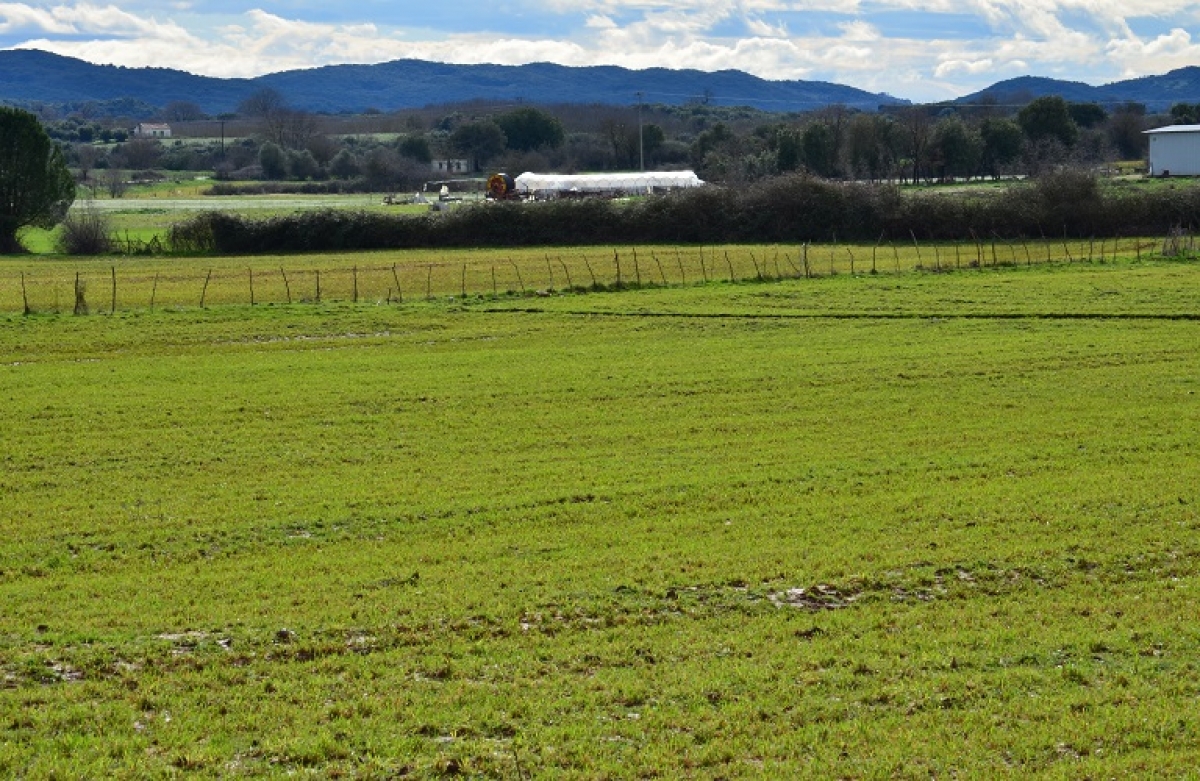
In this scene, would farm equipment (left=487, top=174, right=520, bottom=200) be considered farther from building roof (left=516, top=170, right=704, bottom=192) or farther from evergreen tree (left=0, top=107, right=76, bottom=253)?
evergreen tree (left=0, top=107, right=76, bottom=253)

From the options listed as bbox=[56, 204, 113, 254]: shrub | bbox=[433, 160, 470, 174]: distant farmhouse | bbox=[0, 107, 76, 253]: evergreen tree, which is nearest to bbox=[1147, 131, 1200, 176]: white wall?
bbox=[56, 204, 113, 254]: shrub

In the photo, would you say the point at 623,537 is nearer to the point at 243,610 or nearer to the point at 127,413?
the point at 243,610

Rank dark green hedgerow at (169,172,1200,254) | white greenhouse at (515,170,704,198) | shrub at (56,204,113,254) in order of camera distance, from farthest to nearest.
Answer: white greenhouse at (515,170,704,198) → shrub at (56,204,113,254) → dark green hedgerow at (169,172,1200,254)

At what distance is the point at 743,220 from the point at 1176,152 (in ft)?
181

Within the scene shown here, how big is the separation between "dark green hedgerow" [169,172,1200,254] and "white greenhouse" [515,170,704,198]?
1402 inches

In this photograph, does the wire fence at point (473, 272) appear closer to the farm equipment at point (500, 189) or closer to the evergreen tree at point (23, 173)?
the evergreen tree at point (23, 173)

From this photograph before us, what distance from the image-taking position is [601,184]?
12081 centimetres

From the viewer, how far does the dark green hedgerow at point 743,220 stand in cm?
7412

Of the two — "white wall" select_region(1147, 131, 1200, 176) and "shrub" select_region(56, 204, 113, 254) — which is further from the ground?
"white wall" select_region(1147, 131, 1200, 176)

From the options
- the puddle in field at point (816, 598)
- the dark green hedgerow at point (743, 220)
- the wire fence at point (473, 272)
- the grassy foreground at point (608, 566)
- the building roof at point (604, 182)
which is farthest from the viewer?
the building roof at point (604, 182)

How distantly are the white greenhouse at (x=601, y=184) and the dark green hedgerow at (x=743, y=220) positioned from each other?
35.6 meters

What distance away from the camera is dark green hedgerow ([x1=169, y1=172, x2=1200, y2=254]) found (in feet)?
243

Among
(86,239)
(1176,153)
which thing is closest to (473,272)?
(86,239)

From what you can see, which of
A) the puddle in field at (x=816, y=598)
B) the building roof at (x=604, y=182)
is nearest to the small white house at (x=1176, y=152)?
the building roof at (x=604, y=182)
